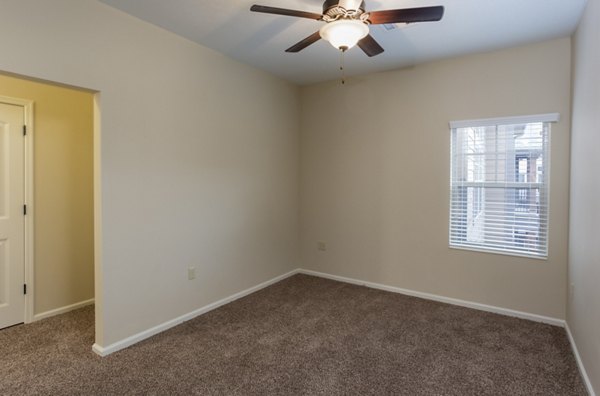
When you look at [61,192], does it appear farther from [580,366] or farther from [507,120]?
[580,366]

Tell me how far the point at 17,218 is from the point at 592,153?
4.56 meters

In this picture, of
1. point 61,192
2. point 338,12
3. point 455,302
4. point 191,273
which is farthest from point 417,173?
point 61,192

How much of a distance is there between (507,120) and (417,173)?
99cm

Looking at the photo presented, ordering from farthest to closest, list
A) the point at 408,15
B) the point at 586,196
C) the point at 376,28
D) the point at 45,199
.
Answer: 1. the point at 45,199
2. the point at 376,28
3. the point at 586,196
4. the point at 408,15

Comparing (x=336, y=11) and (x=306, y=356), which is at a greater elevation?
(x=336, y=11)

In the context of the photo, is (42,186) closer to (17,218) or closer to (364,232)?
(17,218)

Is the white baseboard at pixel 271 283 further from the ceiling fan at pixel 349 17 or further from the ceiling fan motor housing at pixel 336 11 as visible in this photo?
the ceiling fan motor housing at pixel 336 11

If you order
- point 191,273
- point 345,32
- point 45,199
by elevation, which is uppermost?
point 345,32

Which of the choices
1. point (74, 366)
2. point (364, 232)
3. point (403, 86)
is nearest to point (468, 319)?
point (364, 232)

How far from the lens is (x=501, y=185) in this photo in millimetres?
3311

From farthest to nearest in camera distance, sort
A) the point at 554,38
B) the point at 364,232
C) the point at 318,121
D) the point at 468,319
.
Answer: the point at 318,121 → the point at 364,232 → the point at 468,319 → the point at 554,38

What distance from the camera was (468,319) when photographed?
3184 mm

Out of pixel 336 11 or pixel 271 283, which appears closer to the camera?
pixel 336 11

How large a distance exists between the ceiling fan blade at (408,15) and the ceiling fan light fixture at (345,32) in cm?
9
